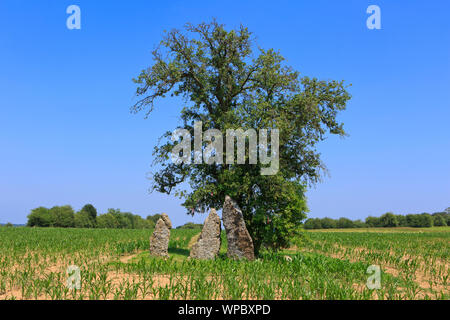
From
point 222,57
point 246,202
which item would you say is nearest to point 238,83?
point 222,57

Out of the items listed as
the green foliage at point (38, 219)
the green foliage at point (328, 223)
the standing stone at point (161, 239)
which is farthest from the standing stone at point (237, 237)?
the green foliage at point (328, 223)

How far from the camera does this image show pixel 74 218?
266 ft

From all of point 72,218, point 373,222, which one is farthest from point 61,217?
point 373,222

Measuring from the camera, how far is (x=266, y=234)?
19281mm

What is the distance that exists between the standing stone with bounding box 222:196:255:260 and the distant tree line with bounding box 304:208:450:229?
72.7 m

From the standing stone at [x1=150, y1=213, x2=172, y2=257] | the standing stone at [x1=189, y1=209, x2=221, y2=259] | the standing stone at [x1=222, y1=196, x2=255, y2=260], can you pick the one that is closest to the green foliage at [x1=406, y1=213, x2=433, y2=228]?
the standing stone at [x1=222, y1=196, x2=255, y2=260]

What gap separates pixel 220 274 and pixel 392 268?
491 inches

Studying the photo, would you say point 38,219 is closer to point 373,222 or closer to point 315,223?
point 315,223

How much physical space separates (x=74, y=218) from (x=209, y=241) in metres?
73.6

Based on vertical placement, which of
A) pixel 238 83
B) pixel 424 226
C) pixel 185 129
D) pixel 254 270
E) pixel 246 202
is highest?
pixel 238 83

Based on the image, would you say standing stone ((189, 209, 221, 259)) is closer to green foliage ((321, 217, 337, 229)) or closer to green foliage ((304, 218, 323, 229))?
green foliage ((304, 218, 323, 229))

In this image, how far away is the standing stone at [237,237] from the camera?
1741 cm

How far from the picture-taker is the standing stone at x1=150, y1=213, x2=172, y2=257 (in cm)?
1862
